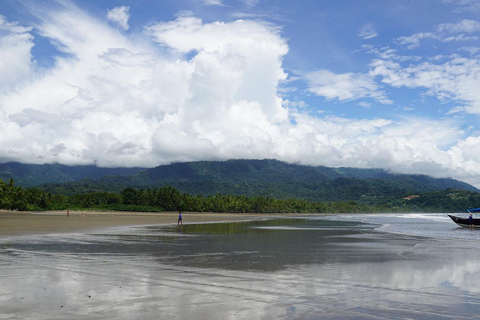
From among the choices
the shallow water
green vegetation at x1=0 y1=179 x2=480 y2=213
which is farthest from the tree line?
the shallow water

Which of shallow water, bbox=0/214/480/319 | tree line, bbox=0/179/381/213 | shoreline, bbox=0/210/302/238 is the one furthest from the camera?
tree line, bbox=0/179/381/213

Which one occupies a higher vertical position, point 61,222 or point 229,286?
point 229,286

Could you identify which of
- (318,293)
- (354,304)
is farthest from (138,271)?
(354,304)

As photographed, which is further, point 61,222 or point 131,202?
point 131,202

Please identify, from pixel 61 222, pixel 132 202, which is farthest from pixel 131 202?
pixel 61 222

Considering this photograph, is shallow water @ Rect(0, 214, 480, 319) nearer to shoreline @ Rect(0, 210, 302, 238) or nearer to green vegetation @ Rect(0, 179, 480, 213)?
shoreline @ Rect(0, 210, 302, 238)

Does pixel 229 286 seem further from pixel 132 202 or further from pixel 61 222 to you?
pixel 132 202

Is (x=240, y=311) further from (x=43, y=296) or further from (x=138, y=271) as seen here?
(x=138, y=271)

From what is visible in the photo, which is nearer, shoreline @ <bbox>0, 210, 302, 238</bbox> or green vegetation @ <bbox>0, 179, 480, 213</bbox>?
shoreline @ <bbox>0, 210, 302, 238</bbox>

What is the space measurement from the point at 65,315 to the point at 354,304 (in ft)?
24.6

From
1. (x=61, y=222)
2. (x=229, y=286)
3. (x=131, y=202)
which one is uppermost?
(x=229, y=286)

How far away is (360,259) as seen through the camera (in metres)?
20.7

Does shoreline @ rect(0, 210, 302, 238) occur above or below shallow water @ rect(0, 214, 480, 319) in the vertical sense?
below

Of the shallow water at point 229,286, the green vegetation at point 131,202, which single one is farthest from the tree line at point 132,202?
the shallow water at point 229,286
